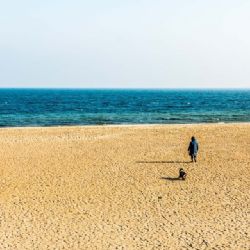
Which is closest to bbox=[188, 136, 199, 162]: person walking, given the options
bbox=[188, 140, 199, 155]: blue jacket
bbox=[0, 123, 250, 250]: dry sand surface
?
bbox=[188, 140, 199, 155]: blue jacket

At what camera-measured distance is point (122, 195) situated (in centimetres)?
1897

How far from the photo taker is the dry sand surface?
14.2m

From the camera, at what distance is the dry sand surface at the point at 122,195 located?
1420 centimetres

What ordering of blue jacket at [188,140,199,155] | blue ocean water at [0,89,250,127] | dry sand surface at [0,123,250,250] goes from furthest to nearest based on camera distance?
blue ocean water at [0,89,250,127], blue jacket at [188,140,199,155], dry sand surface at [0,123,250,250]

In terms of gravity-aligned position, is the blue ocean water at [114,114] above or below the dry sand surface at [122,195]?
below

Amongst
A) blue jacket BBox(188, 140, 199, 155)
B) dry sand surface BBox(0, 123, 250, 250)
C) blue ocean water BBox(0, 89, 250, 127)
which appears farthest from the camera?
blue ocean water BBox(0, 89, 250, 127)

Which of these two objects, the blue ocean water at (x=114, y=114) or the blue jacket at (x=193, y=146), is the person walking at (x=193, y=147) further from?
the blue ocean water at (x=114, y=114)

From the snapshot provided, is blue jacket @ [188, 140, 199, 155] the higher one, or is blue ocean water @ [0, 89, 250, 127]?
blue jacket @ [188, 140, 199, 155]

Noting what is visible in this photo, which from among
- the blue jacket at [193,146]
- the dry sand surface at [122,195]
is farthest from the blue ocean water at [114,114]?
the blue jacket at [193,146]

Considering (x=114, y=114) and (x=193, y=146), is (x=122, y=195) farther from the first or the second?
(x=114, y=114)

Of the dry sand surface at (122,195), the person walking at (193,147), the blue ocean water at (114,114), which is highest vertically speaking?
the person walking at (193,147)

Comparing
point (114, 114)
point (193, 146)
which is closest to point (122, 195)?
point (193, 146)

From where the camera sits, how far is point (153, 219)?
16.0 m

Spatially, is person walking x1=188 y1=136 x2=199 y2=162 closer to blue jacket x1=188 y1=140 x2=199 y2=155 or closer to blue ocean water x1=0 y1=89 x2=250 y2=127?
blue jacket x1=188 y1=140 x2=199 y2=155
